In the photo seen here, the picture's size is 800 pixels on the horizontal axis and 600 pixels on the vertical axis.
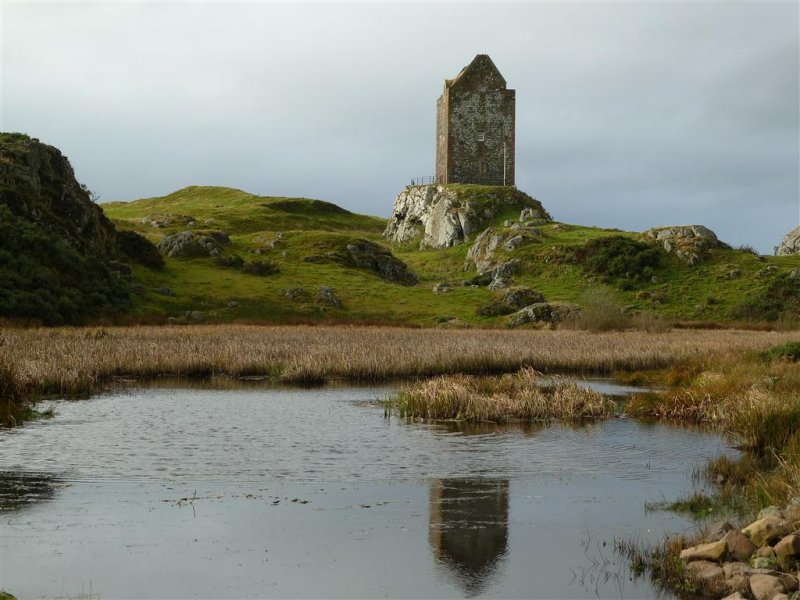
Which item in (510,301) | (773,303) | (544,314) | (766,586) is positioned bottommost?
(766,586)

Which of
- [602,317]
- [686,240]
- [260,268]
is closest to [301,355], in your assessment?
[602,317]

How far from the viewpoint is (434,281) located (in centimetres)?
9969

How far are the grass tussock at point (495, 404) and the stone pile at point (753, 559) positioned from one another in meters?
12.6

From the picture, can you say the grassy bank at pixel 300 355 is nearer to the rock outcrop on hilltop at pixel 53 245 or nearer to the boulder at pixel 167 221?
the rock outcrop on hilltop at pixel 53 245

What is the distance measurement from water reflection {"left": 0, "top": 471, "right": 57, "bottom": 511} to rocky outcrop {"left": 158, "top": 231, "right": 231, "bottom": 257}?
70.6 m

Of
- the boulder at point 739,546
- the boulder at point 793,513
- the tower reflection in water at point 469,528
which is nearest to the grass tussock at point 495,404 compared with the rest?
the tower reflection in water at point 469,528

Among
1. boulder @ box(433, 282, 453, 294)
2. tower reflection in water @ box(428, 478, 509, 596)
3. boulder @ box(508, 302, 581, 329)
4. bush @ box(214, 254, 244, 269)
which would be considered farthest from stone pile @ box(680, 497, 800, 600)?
bush @ box(214, 254, 244, 269)

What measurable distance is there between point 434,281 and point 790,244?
43.5m

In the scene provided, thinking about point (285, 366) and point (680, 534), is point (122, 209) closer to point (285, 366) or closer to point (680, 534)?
point (285, 366)

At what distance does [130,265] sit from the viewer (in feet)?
241

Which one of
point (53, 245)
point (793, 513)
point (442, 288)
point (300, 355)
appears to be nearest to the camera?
point (793, 513)

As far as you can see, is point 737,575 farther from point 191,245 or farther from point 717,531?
point 191,245

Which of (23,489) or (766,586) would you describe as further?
(23,489)

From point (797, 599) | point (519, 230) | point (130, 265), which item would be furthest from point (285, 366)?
point (519, 230)
